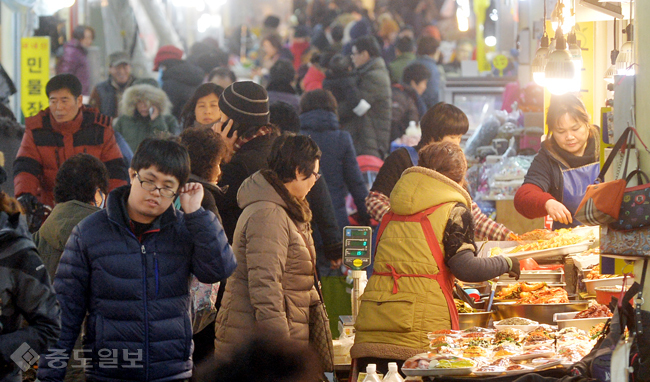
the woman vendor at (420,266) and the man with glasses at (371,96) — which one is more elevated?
the man with glasses at (371,96)

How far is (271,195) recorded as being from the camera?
11.8ft

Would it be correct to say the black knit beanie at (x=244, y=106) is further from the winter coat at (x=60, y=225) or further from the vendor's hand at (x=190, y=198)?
the vendor's hand at (x=190, y=198)

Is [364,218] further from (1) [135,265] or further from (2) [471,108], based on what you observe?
(1) [135,265]

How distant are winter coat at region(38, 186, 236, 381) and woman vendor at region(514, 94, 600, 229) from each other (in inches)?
94.3

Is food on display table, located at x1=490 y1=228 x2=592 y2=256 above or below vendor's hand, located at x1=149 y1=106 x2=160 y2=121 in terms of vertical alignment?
below

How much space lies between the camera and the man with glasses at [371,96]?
916cm

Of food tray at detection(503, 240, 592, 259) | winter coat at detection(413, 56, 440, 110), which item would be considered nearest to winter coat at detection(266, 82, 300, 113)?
winter coat at detection(413, 56, 440, 110)

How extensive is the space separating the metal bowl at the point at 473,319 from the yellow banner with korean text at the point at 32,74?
656 cm

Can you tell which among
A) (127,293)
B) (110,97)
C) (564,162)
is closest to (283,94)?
(110,97)

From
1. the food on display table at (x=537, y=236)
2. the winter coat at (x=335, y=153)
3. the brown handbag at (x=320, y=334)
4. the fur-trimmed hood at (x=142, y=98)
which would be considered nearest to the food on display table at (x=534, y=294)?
the food on display table at (x=537, y=236)

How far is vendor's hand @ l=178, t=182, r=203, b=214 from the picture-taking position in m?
2.96

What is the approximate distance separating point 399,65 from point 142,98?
3.55 metres

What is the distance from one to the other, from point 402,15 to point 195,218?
33.9ft

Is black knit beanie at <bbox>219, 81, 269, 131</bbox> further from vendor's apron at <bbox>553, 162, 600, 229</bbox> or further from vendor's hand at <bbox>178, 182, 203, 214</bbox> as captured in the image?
vendor's hand at <bbox>178, 182, 203, 214</bbox>
